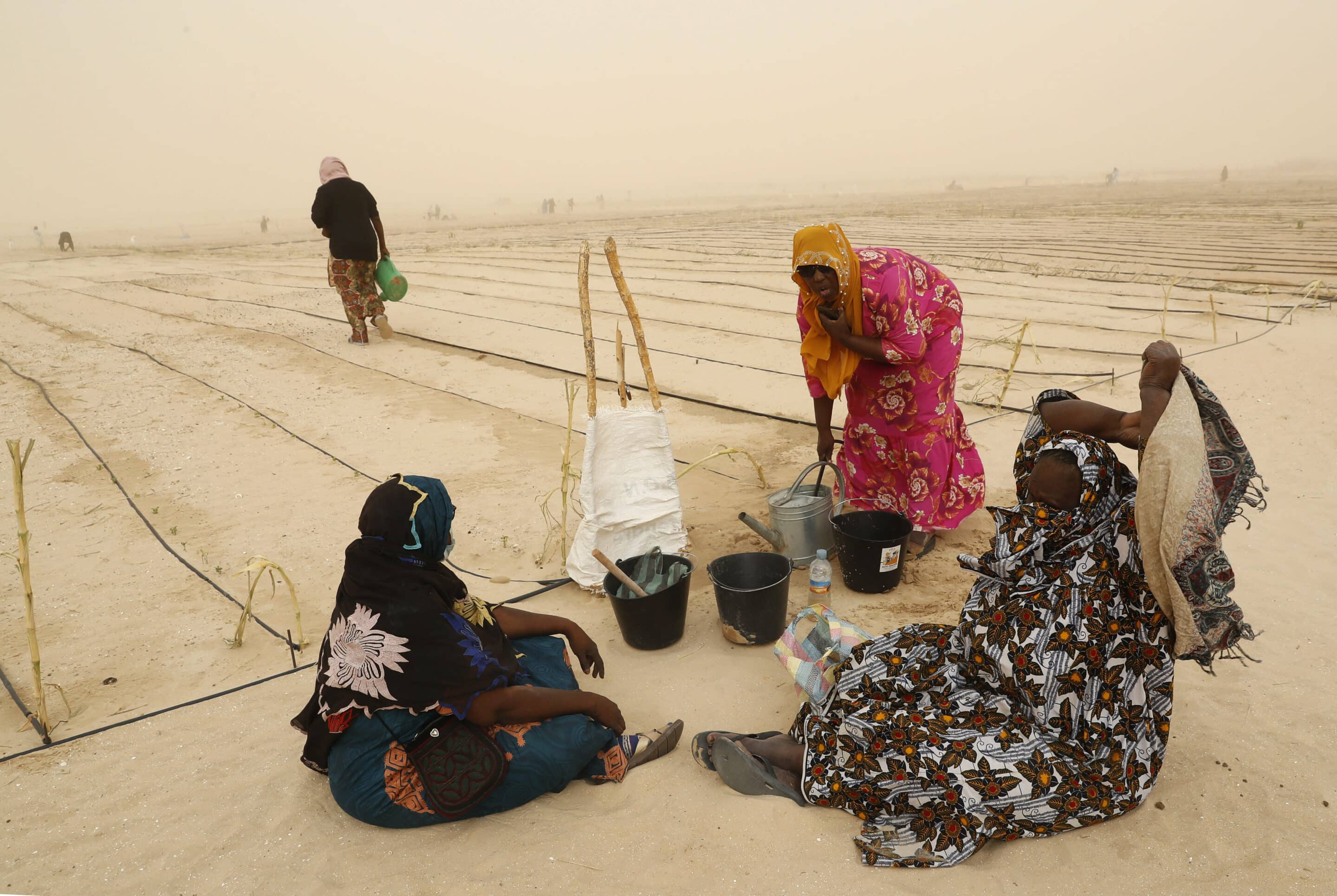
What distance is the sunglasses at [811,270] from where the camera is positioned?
310cm

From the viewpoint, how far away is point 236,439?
518 centimetres

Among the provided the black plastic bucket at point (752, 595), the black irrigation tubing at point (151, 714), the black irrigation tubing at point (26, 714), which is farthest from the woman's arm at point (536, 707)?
the black irrigation tubing at point (26, 714)

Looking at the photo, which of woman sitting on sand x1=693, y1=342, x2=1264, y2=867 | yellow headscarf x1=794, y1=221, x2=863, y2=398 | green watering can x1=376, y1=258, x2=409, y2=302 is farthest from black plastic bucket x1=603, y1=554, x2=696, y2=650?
green watering can x1=376, y1=258, x2=409, y2=302

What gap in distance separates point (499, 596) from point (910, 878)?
1.98m

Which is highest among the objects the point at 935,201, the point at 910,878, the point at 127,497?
the point at 935,201

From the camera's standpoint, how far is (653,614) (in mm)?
2787

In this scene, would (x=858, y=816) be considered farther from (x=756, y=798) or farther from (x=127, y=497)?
(x=127, y=497)

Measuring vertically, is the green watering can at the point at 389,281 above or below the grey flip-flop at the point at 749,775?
above

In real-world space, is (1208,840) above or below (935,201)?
below

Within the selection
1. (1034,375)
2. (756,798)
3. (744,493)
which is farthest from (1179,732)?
(1034,375)

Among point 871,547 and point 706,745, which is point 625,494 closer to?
point 871,547

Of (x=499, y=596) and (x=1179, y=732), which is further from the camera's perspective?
(x=499, y=596)

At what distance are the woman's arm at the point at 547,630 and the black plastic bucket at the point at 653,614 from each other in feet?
1.00

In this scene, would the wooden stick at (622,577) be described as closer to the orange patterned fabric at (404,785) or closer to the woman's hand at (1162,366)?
the orange patterned fabric at (404,785)
